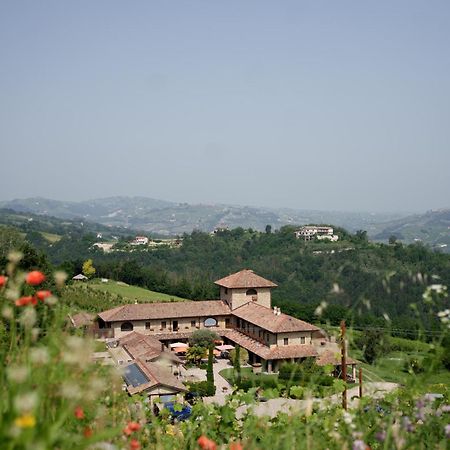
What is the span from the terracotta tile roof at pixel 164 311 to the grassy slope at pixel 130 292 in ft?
40.0

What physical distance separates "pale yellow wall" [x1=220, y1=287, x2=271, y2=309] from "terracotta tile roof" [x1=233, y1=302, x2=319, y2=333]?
74 cm

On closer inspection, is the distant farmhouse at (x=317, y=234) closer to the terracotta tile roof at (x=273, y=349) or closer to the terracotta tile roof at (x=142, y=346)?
the terracotta tile roof at (x=273, y=349)

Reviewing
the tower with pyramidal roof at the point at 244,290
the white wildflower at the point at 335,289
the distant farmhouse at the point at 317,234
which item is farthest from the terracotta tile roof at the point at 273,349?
the distant farmhouse at the point at 317,234

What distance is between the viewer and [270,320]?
3300 centimetres

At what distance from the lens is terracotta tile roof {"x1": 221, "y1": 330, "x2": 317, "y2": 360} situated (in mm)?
30275

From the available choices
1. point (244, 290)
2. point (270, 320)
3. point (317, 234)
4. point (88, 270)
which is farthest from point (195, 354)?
point (317, 234)

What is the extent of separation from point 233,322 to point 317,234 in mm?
66550

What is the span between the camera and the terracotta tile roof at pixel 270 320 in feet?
104

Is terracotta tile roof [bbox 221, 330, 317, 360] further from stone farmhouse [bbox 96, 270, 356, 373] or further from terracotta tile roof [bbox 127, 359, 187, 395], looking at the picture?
terracotta tile roof [bbox 127, 359, 187, 395]

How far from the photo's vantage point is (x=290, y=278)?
76.8 m

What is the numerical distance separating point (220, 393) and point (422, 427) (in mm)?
22925

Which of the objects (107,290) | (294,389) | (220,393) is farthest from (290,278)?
(294,389)

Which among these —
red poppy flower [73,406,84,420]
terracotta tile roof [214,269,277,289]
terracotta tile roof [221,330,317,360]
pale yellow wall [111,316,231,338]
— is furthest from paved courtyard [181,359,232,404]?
red poppy flower [73,406,84,420]

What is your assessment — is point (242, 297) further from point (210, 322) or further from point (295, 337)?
point (295, 337)
